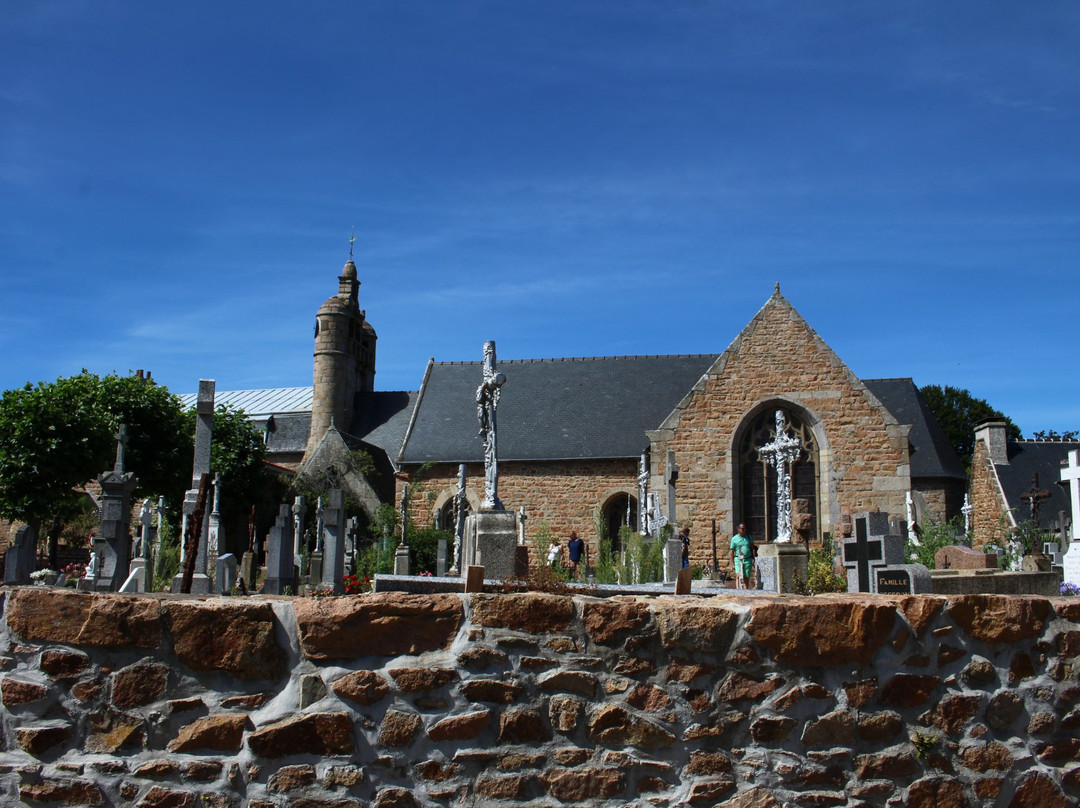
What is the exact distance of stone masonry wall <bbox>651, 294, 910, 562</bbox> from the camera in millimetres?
21359

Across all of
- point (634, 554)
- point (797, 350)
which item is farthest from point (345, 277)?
point (634, 554)

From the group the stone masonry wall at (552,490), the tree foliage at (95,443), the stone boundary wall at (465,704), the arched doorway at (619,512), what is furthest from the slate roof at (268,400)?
the stone boundary wall at (465,704)

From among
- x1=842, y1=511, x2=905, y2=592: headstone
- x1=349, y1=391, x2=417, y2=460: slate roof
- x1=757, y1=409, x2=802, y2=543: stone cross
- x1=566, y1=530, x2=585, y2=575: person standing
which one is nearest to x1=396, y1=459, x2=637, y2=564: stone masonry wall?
x1=566, y1=530, x2=585, y2=575: person standing

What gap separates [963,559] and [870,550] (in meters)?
5.02

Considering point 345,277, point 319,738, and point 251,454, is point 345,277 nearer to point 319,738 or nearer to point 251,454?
point 251,454

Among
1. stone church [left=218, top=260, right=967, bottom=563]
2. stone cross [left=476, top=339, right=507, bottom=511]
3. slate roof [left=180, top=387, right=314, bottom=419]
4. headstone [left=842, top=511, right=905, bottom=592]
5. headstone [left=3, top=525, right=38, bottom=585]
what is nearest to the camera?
headstone [left=842, top=511, right=905, bottom=592]

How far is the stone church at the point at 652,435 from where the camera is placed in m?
21.7

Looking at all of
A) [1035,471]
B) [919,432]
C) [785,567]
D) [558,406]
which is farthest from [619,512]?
[785,567]

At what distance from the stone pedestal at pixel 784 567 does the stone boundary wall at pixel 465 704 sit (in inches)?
338

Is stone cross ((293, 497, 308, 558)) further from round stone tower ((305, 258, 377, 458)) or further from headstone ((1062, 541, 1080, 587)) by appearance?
round stone tower ((305, 258, 377, 458))

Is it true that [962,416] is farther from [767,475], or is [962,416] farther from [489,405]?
[489,405]

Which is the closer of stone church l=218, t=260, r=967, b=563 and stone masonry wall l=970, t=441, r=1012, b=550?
stone church l=218, t=260, r=967, b=563

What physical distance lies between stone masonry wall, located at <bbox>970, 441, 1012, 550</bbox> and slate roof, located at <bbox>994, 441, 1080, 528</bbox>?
0.81ft

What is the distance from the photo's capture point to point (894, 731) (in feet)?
10.5
